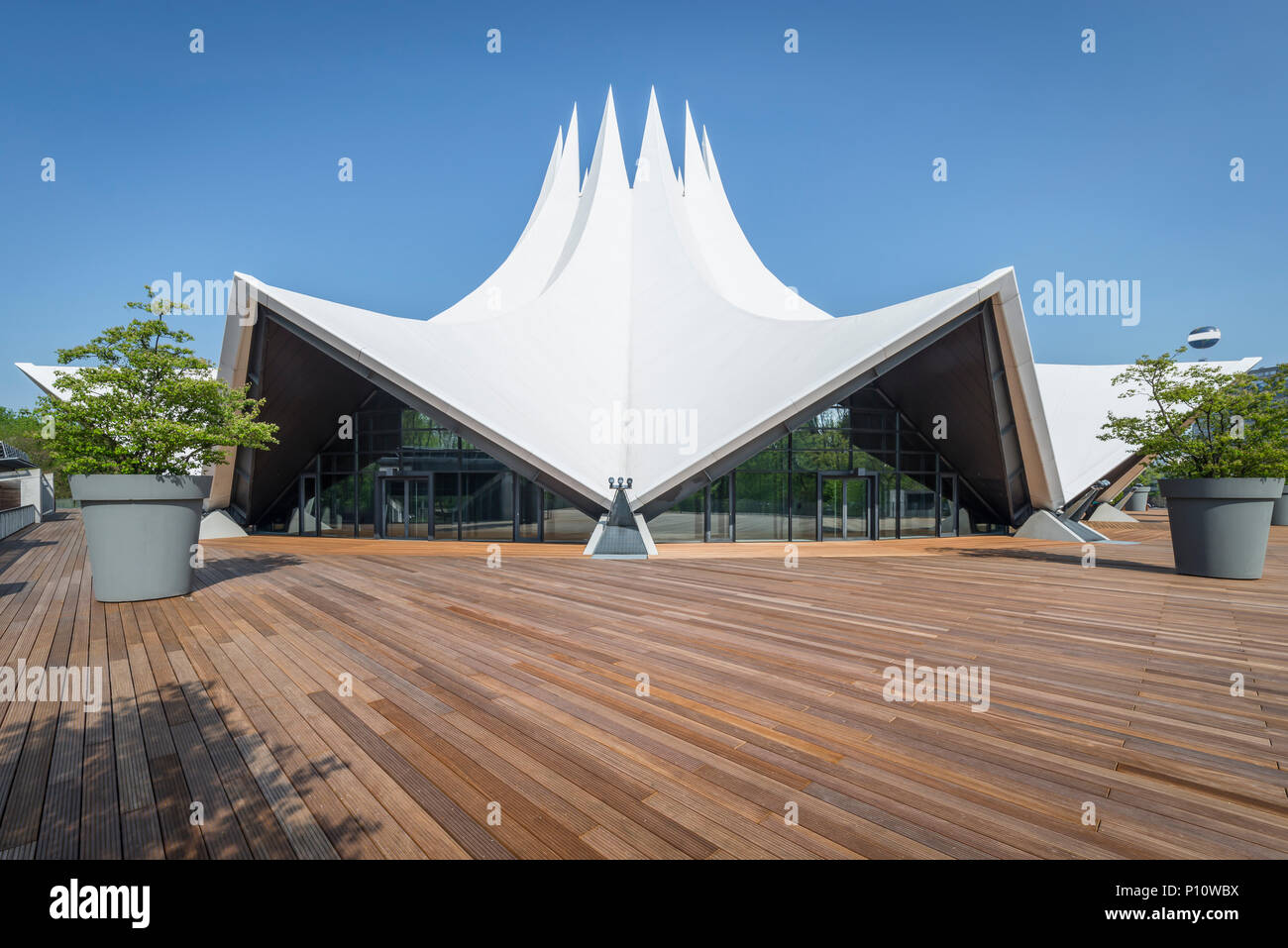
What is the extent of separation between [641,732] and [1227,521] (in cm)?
1100

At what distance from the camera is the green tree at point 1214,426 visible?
9242mm

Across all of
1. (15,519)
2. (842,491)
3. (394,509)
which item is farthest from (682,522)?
(15,519)

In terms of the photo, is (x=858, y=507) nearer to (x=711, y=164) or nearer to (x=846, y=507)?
(x=846, y=507)

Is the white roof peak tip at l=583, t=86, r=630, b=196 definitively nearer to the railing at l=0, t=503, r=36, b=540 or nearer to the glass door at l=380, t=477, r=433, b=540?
the glass door at l=380, t=477, r=433, b=540

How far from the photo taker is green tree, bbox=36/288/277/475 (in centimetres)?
709

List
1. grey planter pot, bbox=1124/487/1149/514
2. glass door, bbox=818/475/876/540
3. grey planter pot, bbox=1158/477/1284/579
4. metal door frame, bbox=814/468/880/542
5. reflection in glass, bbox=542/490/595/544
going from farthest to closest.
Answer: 1. grey planter pot, bbox=1124/487/1149/514
2. glass door, bbox=818/475/876/540
3. metal door frame, bbox=814/468/880/542
4. reflection in glass, bbox=542/490/595/544
5. grey planter pot, bbox=1158/477/1284/579

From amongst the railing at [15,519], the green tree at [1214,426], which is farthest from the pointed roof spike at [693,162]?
the railing at [15,519]

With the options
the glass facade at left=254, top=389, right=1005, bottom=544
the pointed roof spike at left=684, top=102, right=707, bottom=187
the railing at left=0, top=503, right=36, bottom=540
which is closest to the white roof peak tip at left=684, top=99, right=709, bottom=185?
the pointed roof spike at left=684, top=102, right=707, bottom=187

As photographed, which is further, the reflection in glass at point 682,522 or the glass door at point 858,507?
the glass door at point 858,507

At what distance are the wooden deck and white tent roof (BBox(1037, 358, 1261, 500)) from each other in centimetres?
1426

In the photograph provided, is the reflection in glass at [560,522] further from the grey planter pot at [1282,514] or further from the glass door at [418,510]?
the grey planter pot at [1282,514]

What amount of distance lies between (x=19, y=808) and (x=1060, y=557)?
1491 centimetres

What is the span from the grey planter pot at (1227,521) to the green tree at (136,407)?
14.6 m
